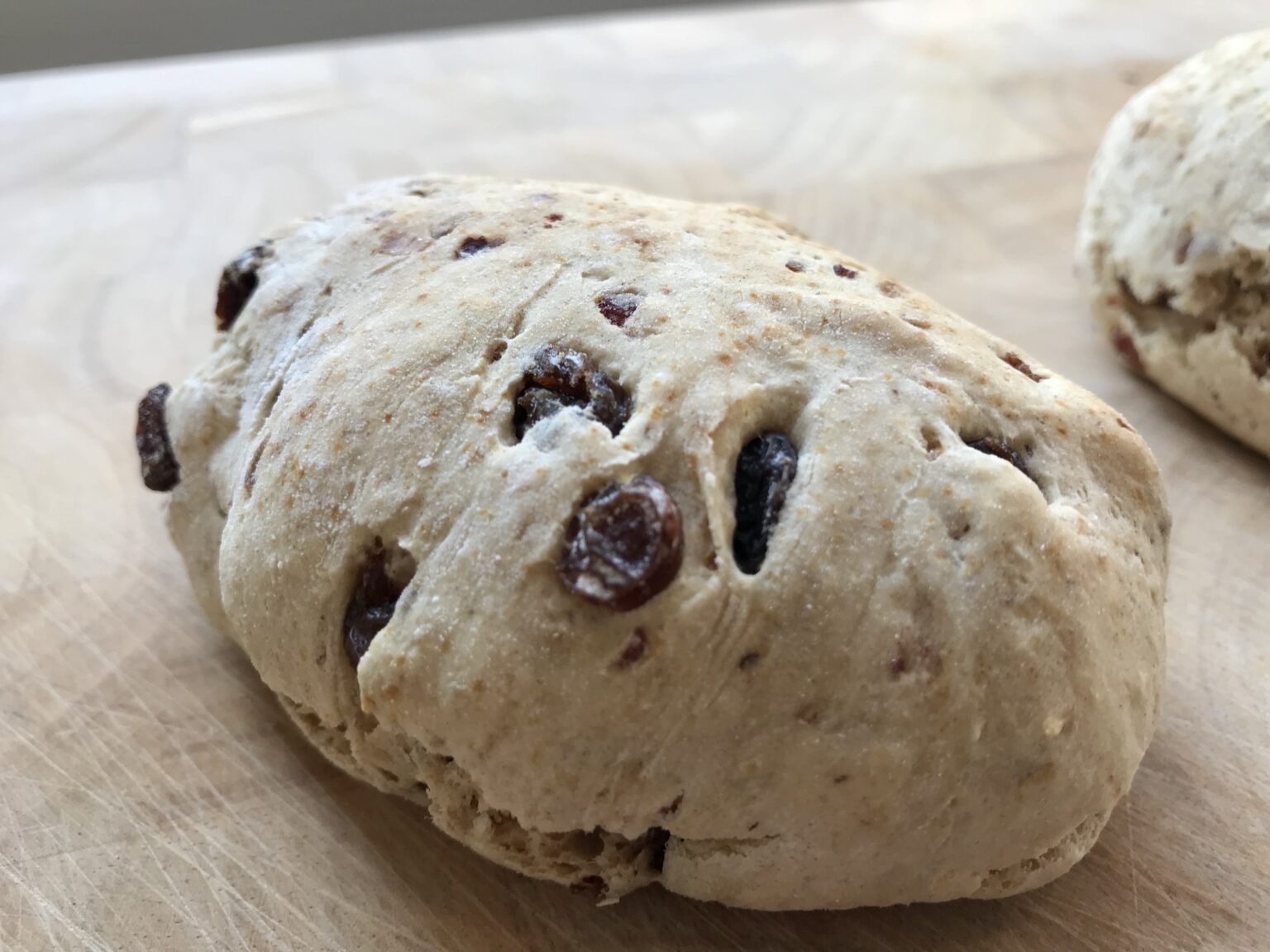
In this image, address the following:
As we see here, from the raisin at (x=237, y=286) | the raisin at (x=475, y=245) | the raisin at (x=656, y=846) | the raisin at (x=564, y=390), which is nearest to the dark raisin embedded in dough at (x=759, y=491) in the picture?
the raisin at (x=564, y=390)

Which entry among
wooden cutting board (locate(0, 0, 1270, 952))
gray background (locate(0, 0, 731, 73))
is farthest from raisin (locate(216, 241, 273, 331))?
gray background (locate(0, 0, 731, 73))

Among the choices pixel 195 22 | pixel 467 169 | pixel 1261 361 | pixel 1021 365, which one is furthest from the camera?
pixel 195 22

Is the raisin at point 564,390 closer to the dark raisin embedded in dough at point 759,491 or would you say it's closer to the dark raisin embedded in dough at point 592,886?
the dark raisin embedded in dough at point 759,491

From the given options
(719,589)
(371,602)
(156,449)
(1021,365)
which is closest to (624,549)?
(719,589)

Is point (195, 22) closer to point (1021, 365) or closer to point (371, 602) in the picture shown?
point (371, 602)

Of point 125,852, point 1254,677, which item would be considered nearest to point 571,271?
point 125,852

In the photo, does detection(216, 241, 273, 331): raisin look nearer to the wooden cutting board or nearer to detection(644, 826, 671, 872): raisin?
the wooden cutting board
